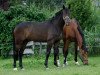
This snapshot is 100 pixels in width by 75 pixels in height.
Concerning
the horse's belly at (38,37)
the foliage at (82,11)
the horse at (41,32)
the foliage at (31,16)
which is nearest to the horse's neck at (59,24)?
the horse at (41,32)

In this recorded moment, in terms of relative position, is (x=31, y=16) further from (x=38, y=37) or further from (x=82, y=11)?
(x=38, y=37)

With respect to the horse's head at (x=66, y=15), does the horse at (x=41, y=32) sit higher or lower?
lower

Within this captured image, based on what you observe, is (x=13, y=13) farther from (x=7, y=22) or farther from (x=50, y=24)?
(x=50, y=24)

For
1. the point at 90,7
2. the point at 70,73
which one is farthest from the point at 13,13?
the point at 70,73

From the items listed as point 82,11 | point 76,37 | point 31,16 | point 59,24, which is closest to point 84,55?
point 76,37

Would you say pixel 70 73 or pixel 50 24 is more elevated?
pixel 50 24

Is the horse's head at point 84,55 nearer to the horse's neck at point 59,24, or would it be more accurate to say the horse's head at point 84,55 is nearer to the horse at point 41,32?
the horse at point 41,32

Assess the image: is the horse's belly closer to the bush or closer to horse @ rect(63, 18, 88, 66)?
horse @ rect(63, 18, 88, 66)

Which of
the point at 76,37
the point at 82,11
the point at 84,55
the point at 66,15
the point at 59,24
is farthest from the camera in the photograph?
the point at 82,11

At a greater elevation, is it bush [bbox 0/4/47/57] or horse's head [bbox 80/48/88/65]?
bush [bbox 0/4/47/57]

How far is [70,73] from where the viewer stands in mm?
12992

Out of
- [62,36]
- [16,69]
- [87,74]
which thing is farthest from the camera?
[62,36]

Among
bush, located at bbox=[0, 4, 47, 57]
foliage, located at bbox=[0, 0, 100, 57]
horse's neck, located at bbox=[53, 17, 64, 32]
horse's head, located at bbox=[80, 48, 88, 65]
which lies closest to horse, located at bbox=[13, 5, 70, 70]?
horse's neck, located at bbox=[53, 17, 64, 32]

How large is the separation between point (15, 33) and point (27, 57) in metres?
6.25
